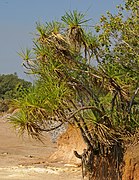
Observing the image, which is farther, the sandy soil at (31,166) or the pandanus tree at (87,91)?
the sandy soil at (31,166)

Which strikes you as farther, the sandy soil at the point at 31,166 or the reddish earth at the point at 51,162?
the sandy soil at the point at 31,166

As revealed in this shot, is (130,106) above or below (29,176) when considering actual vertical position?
above

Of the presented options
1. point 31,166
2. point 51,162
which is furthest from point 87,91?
point 51,162

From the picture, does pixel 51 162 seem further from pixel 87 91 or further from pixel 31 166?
pixel 87 91

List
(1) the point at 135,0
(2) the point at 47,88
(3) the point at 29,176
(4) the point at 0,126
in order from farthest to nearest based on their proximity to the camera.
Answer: (4) the point at 0,126
(1) the point at 135,0
(3) the point at 29,176
(2) the point at 47,88

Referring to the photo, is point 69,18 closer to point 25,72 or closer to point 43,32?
point 43,32

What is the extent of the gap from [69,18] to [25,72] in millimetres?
1086

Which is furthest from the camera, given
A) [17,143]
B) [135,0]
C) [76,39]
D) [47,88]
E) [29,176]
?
[17,143]

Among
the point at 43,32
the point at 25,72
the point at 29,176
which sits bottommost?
the point at 29,176

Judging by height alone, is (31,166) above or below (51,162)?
below

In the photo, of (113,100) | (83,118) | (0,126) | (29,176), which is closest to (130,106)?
(113,100)

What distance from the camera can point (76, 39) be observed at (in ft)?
25.7

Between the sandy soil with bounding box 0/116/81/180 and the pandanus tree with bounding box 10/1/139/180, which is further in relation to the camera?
the sandy soil with bounding box 0/116/81/180

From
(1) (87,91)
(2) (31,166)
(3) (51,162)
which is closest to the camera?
(1) (87,91)
